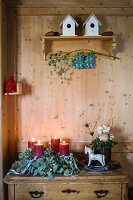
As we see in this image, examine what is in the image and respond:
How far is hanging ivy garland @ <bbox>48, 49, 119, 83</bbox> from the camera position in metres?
2.30

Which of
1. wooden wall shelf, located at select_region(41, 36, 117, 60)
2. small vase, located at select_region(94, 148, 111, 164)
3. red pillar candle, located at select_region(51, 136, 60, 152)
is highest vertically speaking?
wooden wall shelf, located at select_region(41, 36, 117, 60)

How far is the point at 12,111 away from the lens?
2.35 metres

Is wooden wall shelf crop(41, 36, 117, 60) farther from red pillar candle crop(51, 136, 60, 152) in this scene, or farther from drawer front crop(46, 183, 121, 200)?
drawer front crop(46, 183, 121, 200)

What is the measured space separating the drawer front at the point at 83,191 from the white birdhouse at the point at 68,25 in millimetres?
1400

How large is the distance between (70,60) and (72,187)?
4.07 ft

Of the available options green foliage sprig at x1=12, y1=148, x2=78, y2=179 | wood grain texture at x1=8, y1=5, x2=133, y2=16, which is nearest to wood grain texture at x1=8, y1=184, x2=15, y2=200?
green foliage sprig at x1=12, y1=148, x2=78, y2=179

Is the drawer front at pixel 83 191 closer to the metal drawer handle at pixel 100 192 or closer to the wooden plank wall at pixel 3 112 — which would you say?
the metal drawer handle at pixel 100 192

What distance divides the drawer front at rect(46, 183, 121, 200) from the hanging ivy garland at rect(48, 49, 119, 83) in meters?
1.07

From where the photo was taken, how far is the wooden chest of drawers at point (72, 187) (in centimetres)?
183

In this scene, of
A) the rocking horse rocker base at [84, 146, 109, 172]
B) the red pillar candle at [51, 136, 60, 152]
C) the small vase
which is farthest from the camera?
the red pillar candle at [51, 136, 60, 152]

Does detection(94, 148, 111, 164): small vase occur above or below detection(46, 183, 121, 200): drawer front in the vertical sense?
above

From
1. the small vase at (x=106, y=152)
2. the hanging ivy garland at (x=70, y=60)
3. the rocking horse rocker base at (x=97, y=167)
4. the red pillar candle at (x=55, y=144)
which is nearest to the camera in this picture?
the rocking horse rocker base at (x=97, y=167)

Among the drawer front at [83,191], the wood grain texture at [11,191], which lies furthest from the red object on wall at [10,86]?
the drawer front at [83,191]

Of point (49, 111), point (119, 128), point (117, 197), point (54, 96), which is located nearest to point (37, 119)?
point (49, 111)
